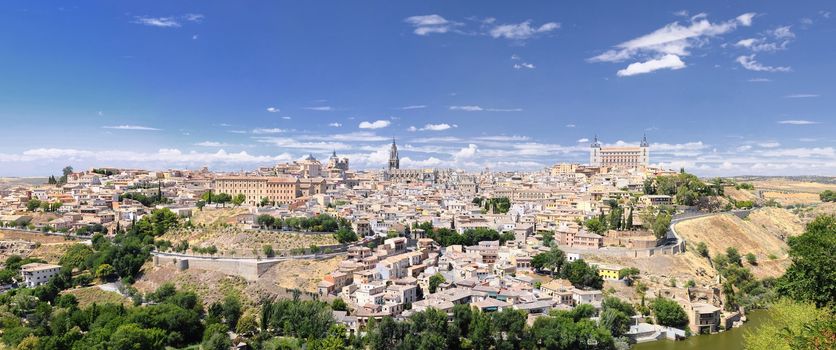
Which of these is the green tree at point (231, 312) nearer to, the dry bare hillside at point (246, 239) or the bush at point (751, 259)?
the dry bare hillside at point (246, 239)

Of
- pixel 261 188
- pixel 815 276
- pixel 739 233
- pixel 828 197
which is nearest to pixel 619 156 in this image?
pixel 828 197

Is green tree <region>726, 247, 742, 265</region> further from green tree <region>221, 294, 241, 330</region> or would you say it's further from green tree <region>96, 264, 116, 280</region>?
green tree <region>96, 264, 116, 280</region>

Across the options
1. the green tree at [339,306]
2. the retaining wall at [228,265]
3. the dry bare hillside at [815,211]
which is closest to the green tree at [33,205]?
the retaining wall at [228,265]

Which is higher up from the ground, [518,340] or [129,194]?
[129,194]

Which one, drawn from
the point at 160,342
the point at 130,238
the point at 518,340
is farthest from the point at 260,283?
the point at 518,340

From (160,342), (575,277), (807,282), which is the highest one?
(807,282)

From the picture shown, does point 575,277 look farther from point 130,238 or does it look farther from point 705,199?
point 130,238

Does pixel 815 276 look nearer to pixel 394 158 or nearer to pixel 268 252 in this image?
pixel 268 252

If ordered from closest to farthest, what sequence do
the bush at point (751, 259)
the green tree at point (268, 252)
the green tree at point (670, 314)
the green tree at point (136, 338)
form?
the green tree at point (136, 338) → the green tree at point (670, 314) → the green tree at point (268, 252) → the bush at point (751, 259)
